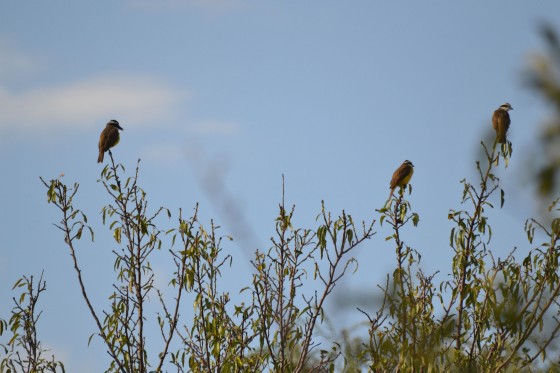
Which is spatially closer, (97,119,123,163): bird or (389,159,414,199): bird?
(389,159,414,199): bird

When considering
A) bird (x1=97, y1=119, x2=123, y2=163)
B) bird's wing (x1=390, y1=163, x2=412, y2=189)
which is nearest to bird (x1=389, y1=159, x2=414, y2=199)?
bird's wing (x1=390, y1=163, x2=412, y2=189)

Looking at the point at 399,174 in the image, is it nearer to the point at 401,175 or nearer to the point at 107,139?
the point at 401,175

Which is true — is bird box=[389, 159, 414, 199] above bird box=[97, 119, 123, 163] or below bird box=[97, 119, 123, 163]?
below

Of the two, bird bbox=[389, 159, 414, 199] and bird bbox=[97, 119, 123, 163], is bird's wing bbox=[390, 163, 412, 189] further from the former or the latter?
bird bbox=[97, 119, 123, 163]

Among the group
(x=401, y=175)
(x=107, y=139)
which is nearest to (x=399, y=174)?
(x=401, y=175)

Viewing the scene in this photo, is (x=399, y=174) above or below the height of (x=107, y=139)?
below

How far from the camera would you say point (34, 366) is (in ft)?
23.3

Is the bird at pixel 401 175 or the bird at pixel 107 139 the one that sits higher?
the bird at pixel 107 139

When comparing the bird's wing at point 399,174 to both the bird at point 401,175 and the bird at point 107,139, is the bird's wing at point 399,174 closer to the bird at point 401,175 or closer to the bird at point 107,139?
the bird at point 401,175

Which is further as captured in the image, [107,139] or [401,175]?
[107,139]

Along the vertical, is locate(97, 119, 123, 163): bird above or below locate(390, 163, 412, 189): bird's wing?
above

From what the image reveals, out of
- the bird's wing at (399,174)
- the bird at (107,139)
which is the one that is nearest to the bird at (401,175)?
the bird's wing at (399,174)

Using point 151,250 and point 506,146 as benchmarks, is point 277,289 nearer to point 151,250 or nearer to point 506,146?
point 151,250

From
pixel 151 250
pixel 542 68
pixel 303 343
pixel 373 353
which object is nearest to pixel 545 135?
pixel 542 68
